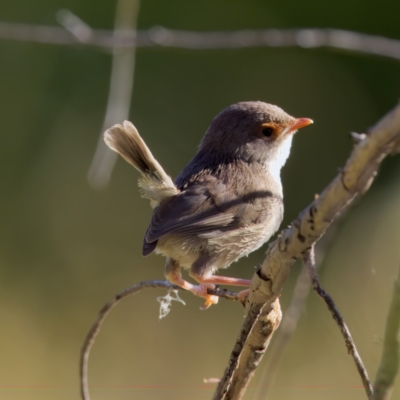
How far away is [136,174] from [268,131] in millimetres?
4185

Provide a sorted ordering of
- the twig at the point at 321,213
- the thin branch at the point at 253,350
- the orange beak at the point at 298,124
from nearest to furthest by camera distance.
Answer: the twig at the point at 321,213 → the thin branch at the point at 253,350 → the orange beak at the point at 298,124

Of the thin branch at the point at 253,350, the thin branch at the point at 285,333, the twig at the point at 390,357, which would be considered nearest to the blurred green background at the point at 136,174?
the thin branch at the point at 285,333

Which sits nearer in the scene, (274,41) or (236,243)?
(274,41)

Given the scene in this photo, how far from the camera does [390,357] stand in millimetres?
1736

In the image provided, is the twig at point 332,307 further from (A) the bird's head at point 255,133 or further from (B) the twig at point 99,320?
(A) the bird's head at point 255,133

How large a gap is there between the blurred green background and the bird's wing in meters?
2.66

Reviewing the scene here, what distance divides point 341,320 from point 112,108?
9.51 ft

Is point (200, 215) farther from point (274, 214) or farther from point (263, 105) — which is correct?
point (263, 105)

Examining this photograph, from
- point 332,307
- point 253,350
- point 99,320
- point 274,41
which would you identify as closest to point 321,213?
point 332,307

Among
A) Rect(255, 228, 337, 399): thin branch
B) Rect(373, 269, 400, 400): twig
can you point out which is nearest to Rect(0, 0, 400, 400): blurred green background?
Rect(255, 228, 337, 399): thin branch

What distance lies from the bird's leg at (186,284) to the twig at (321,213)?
1093 millimetres

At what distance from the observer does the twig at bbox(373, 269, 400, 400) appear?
171cm

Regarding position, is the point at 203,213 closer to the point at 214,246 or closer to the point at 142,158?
the point at 214,246

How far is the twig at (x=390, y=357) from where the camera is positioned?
171cm
